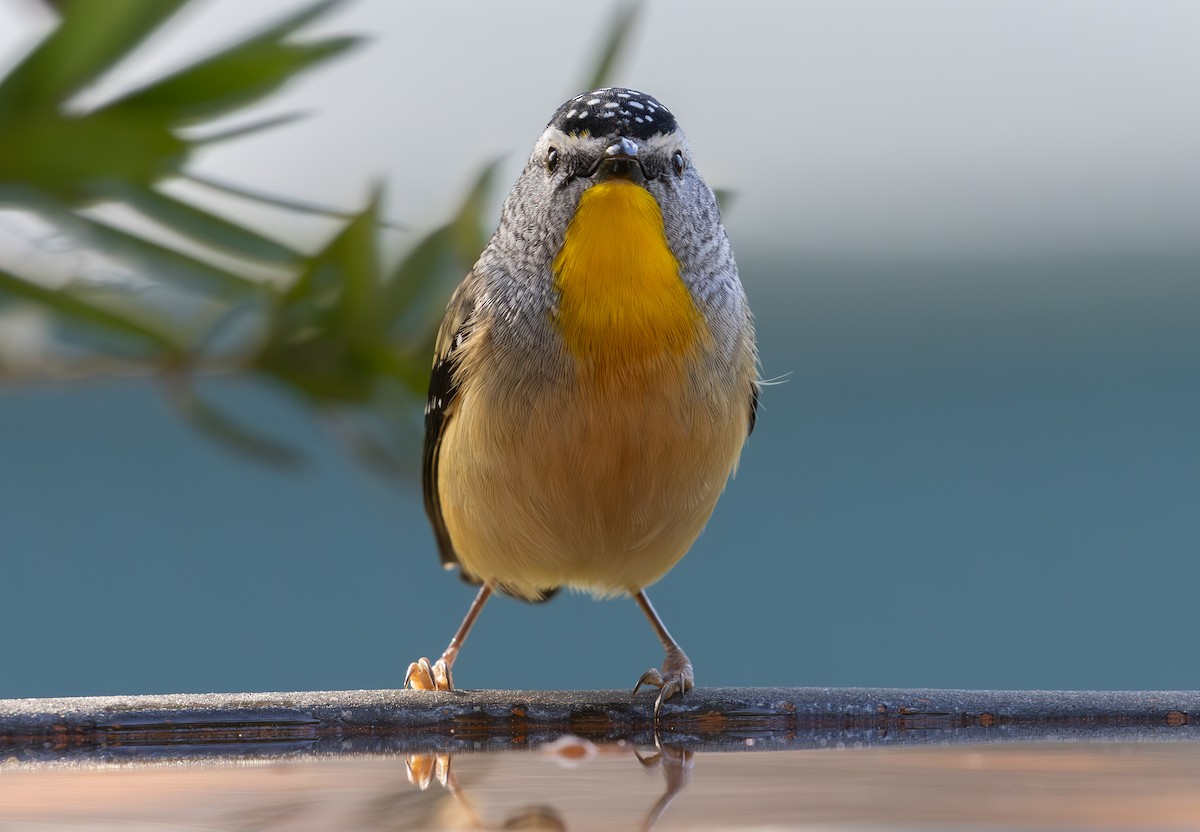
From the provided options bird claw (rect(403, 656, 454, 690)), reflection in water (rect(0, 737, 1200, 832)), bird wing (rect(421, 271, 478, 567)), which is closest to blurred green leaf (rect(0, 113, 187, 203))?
bird wing (rect(421, 271, 478, 567))

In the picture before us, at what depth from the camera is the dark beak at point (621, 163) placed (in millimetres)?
2012

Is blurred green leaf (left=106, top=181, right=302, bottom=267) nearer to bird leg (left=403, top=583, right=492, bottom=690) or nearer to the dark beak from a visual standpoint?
bird leg (left=403, top=583, right=492, bottom=690)

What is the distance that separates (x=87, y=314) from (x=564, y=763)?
1973 millimetres

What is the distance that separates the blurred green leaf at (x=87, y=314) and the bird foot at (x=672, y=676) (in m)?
1.40

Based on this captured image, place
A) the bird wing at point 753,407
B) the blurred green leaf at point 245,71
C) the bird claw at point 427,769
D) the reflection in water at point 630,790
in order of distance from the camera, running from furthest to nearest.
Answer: the blurred green leaf at point 245,71 < the bird wing at point 753,407 < the bird claw at point 427,769 < the reflection in water at point 630,790

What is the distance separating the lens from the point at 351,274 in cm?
323

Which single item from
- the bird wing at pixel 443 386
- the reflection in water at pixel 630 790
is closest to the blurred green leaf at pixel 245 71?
the bird wing at pixel 443 386

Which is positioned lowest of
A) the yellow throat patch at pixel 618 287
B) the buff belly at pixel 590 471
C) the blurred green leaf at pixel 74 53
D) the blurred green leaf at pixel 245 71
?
the buff belly at pixel 590 471

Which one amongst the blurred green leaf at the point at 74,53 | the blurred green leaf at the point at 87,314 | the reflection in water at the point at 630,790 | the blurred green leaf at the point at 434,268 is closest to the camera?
the reflection in water at the point at 630,790

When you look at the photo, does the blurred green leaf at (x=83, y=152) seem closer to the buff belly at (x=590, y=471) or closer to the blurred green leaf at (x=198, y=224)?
the blurred green leaf at (x=198, y=224)

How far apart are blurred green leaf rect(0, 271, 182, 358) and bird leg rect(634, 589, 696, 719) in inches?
49.7

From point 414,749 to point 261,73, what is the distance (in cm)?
205

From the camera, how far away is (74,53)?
2.92 meters

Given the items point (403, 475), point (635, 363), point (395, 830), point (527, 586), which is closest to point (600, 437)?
point (635, 363)
